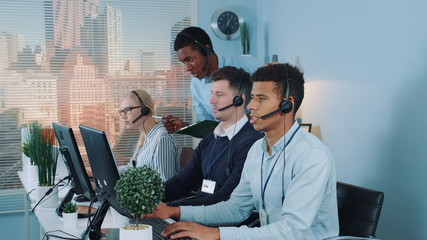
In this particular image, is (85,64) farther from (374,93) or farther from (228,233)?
(228,233)

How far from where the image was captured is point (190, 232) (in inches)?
70.5

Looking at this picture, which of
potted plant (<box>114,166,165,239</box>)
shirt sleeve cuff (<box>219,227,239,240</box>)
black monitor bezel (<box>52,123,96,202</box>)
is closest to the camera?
potted plant (<box>114,166,165,239</box>)

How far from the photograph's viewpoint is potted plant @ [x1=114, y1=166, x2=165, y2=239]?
62.2 inches

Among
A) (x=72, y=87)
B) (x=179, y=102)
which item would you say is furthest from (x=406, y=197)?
(x=72, y=87)

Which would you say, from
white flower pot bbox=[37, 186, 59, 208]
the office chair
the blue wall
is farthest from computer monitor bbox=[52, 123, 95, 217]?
the blue wall

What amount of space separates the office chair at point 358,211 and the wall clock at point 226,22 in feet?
9.45

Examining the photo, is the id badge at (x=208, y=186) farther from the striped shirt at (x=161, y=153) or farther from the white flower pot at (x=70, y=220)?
the white flower pot at (x=70, y=220)

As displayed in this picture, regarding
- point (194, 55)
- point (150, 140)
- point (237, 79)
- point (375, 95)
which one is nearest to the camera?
point (237, 79)

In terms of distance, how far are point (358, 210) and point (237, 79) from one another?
96 centimetres

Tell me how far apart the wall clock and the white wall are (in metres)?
1.04

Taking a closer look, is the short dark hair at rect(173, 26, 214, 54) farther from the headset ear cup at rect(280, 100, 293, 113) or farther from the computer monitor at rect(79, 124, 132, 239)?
the headset ear cup at rect(280, 100, 293, 113)

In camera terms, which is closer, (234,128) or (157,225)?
(157,225)

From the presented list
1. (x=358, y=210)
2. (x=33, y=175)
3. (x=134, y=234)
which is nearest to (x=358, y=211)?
(x=358, y=210)

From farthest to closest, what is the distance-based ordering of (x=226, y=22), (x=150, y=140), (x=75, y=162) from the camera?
(x=226, y=22)
(x=150, y=140)
(x=75, y=162)
